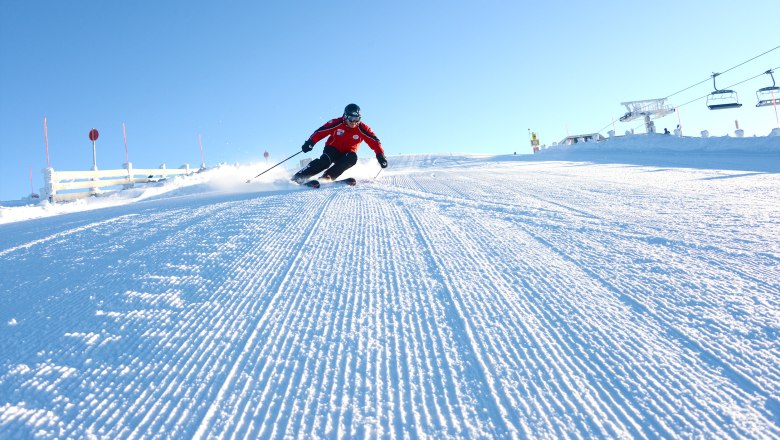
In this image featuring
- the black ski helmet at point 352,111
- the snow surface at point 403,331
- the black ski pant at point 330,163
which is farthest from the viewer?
the black ski pant at point 330,163

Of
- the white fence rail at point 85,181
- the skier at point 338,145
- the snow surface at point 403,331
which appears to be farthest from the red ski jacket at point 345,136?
the white fence rail at point 85,181

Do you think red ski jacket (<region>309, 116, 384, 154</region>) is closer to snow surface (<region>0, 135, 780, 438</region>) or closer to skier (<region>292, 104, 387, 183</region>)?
skier (<region>292, 104, 387, 183</region>)

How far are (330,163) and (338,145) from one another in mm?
417

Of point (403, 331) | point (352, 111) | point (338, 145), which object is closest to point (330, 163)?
point (338, 145)

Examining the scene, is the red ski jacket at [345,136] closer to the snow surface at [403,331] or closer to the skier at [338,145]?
the skier at [338,145]

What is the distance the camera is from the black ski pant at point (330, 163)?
9.07m

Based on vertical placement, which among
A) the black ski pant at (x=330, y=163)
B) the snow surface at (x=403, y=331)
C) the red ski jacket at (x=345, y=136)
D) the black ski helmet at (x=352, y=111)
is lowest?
the snow surface at (x=403, y=331)

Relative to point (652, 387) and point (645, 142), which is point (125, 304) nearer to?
point (652, 387)

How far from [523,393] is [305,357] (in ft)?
3.02

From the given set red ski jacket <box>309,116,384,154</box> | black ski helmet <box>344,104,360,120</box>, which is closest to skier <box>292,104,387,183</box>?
red ski jacket <box>309,116,384,154</box>

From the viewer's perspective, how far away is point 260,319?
2305mm

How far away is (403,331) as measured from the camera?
2123 mm

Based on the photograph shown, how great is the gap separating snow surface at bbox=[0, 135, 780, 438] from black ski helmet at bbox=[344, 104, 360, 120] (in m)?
4.59

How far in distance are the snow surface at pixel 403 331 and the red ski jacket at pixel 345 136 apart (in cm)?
489
